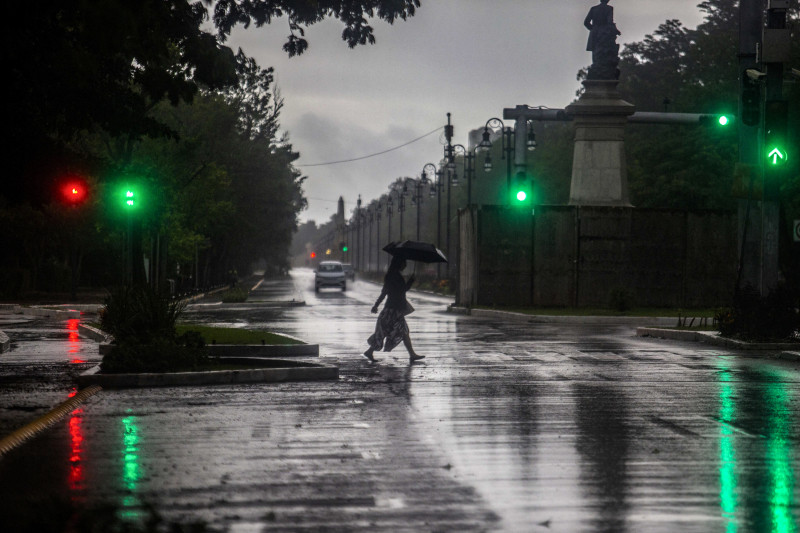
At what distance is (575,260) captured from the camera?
40.5 m

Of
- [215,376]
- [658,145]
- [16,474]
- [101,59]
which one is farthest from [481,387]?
[658,145]

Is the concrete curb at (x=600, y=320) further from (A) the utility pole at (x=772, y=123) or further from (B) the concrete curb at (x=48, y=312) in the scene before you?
(B) the concrete curb at (x=48, y=312)

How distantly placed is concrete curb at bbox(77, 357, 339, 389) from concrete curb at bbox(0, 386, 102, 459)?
575 mm

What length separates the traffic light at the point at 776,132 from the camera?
2153 cm

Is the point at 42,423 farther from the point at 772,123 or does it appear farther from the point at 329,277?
the point at 329,277

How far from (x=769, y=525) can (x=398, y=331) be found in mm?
12571

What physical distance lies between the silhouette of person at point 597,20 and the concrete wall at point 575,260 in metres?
5.87

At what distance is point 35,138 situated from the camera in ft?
50.5

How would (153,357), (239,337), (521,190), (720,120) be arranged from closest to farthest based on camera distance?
(153,357), (239,337), (720,120), (521,190)

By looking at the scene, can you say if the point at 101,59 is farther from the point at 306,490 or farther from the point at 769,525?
the point at 769,525

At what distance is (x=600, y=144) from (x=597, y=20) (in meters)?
4.79

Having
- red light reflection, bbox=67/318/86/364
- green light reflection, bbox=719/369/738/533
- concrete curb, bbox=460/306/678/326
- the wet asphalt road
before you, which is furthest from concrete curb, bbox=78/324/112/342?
green light reflection, bbox=719/369/738/533

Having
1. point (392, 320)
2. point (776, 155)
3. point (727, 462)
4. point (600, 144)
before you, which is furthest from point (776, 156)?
point (600, 144)

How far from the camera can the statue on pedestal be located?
129 feet
